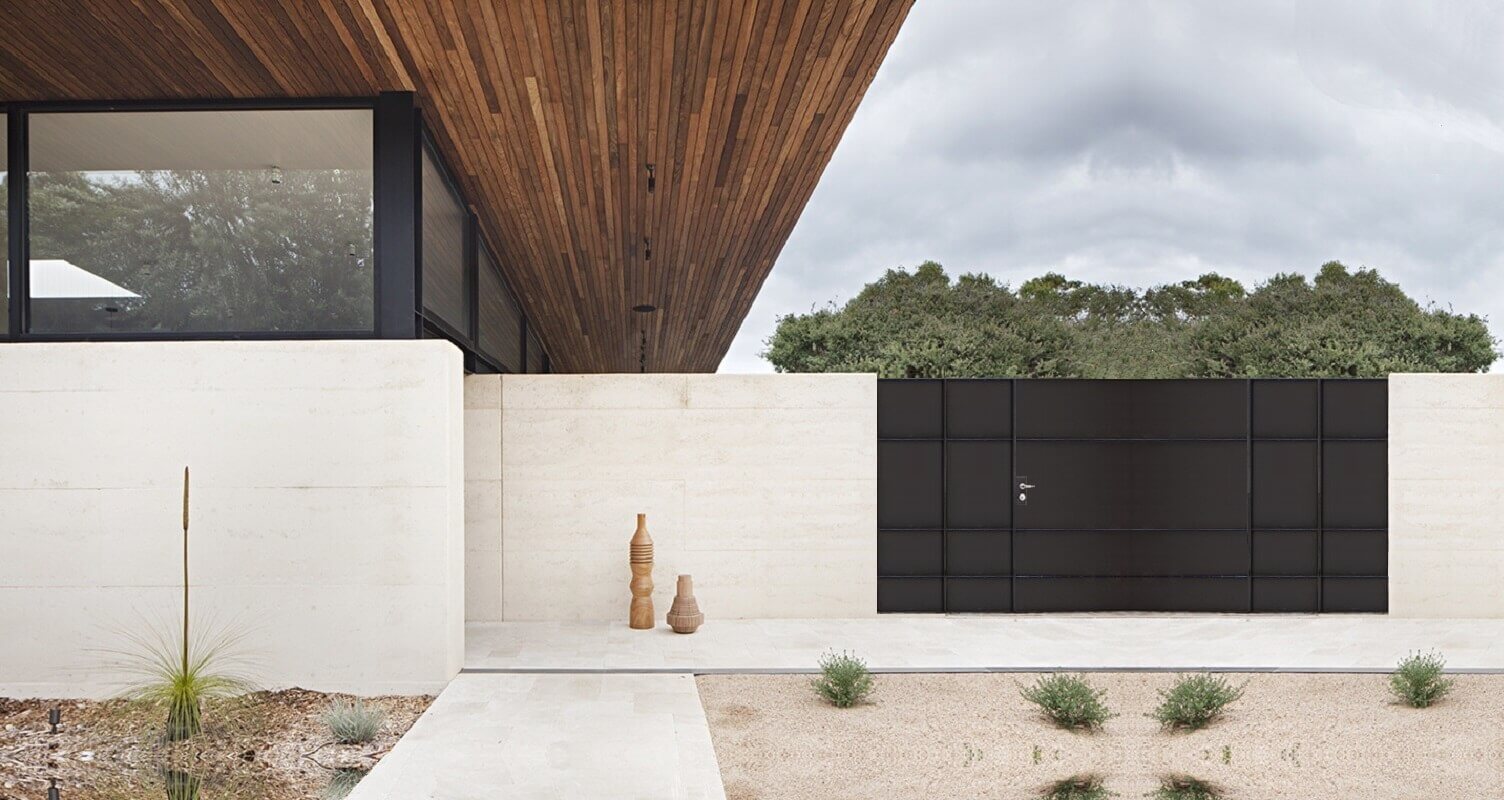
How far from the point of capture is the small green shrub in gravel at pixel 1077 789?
3.79m

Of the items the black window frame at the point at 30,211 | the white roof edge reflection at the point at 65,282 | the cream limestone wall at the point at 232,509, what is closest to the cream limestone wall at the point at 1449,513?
the cream limestone wall at the point at 232,509

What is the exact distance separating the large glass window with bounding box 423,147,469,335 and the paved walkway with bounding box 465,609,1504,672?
2260 millimetres

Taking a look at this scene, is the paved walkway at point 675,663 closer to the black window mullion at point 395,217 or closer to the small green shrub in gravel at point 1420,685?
the small green shrub in gravel at point 1420,685

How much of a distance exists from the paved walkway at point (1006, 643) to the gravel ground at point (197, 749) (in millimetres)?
1174

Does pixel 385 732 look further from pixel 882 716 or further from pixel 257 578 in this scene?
pixel 882 716

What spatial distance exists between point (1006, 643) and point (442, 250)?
4.58 m

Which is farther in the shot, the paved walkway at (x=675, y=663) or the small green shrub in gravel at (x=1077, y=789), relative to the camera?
the paved walkway at (x=675, y=663)

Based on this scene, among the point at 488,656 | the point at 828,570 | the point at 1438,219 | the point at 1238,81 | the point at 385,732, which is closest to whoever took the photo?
the point at 385,732

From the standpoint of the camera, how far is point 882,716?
15.9 ft

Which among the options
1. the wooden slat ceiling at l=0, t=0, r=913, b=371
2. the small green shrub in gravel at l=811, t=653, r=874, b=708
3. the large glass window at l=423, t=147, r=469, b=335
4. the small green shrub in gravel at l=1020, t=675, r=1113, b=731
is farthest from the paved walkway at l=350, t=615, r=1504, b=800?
the wooden slat ceiling at l=0, t=0, r=913, b=371

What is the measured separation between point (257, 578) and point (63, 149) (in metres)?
2.76

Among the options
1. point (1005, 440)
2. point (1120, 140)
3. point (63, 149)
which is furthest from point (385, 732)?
point (1120, 140)

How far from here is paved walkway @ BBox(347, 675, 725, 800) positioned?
376cm

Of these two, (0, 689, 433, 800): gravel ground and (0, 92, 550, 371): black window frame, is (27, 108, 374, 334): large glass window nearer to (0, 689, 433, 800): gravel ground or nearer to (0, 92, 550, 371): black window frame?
(0, 92, 550, 371): black window frame
